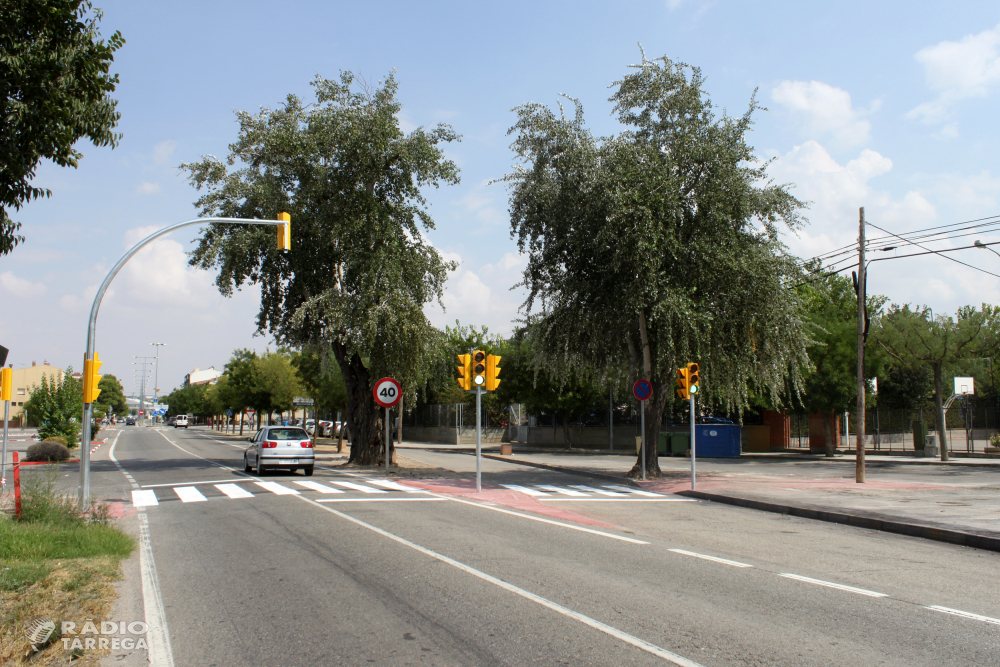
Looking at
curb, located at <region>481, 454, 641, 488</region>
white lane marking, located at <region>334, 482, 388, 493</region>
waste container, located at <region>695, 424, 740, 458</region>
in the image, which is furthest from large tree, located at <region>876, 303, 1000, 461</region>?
white lane marking, located at <region>334, 482, 388, 493</region>

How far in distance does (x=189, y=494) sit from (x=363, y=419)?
10.7m

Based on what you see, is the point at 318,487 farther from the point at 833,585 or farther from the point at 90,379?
the point at 833,585

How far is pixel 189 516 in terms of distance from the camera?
1295 centimetres

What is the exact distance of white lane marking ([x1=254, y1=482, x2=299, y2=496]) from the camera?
1655 centimetres

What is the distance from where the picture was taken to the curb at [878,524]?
10547 mm

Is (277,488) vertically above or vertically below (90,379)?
below

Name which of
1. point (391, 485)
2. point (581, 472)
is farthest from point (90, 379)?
point (581, 472)

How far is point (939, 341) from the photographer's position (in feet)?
102

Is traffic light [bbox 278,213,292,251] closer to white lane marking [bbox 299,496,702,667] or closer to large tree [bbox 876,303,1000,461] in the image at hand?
white lane marking [bbox 299,496,702,667]

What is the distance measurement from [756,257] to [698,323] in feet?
8.25

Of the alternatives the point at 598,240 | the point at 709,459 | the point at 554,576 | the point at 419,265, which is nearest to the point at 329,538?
the point at 554,576

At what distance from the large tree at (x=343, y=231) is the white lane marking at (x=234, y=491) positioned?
22.1 feet

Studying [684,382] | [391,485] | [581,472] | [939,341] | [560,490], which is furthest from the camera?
[939,341]

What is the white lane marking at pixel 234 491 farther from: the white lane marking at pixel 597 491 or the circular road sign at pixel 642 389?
the circular road sign at pixel 642 389
